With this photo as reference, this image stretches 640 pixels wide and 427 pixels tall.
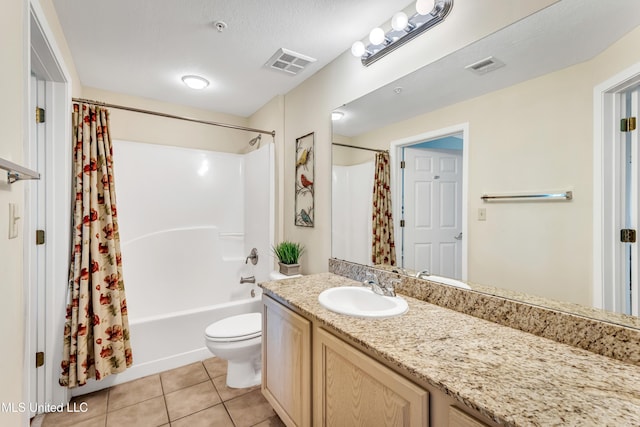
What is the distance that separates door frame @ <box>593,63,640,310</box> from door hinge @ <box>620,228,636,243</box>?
0.4 inches

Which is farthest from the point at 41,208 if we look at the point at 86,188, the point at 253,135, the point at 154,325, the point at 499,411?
the point at 499,411

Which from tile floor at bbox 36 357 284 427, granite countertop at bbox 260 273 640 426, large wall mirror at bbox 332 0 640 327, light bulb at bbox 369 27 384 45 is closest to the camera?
granite countertop at bbox 260 273 640 426

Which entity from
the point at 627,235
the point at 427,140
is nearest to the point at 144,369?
the point at 427,140

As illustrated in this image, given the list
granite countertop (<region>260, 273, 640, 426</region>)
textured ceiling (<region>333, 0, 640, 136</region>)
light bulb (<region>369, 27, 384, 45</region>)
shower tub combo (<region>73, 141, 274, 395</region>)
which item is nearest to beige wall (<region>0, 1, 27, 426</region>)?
granite countertop (<region>260, 273, 640, 426</region>)

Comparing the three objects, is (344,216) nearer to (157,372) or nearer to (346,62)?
(346,62)

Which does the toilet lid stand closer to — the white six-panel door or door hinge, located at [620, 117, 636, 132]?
the white six-panel door

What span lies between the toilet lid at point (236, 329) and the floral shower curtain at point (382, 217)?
0.98 m

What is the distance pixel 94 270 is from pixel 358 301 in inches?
69.0

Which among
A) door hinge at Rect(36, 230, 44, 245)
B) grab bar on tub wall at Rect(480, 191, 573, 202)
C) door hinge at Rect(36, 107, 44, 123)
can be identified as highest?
door hinge at Rect(36, 107, 44, 123)

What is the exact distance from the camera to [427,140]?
1482 millimetres

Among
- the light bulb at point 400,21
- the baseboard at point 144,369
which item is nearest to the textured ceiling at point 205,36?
the light bulb at point 400,21

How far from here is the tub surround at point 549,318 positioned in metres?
0.89

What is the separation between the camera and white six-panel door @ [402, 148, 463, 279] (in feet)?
4.44

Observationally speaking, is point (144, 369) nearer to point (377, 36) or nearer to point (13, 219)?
point (13, 219)
